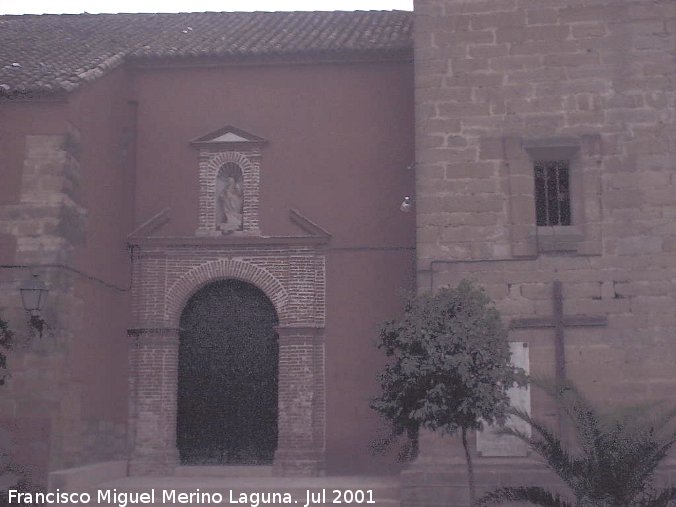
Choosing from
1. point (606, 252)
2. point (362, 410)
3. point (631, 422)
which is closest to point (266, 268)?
point (362, 410)

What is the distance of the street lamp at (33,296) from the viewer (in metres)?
10.9

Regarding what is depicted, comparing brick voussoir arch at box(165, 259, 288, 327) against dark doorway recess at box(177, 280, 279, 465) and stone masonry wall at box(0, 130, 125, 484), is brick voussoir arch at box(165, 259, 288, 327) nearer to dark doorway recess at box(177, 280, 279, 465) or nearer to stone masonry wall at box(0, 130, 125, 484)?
dark doorway recess at box(177, 280, 279, 465)

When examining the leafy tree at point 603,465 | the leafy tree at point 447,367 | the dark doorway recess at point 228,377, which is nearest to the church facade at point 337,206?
the dark doorway recess at point 228,377

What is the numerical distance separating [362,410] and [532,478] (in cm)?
291

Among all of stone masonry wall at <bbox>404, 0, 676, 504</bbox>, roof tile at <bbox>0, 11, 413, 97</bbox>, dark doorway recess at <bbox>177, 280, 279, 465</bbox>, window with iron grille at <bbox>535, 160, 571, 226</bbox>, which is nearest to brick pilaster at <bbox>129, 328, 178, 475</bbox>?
dark doorway recess at <bbox>177, 280, 279, 465</bbox>

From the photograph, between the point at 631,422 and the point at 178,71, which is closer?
the point at 631,422

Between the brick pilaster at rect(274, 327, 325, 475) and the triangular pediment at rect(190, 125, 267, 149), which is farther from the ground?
the triangular pediment at rect(190, 125, 267, 149)

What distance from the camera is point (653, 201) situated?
1128cm

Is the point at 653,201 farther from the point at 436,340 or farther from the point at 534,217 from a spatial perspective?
the point at 436,340

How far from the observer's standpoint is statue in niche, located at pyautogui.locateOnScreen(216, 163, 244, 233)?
13.6m

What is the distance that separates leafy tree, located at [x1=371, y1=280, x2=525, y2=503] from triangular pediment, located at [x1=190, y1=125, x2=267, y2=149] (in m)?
5.25

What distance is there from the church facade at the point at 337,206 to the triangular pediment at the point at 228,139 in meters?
0.05

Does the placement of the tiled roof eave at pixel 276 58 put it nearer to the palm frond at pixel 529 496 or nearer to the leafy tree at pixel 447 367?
the leafy tree at pixel 447 367

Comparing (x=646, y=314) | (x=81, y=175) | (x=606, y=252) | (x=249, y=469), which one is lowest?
(x=249, y=469)
